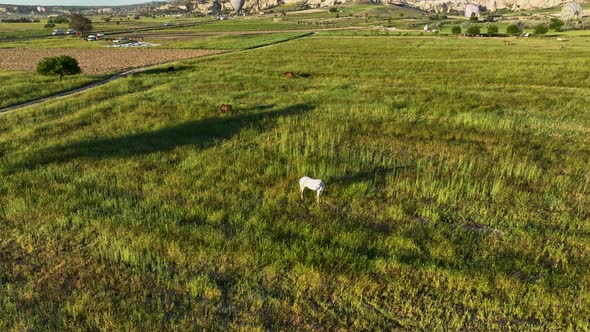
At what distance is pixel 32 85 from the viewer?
107 feet

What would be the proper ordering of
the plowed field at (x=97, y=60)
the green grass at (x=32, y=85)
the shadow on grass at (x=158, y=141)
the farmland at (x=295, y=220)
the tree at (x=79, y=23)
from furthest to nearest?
the tree at (x=79, y=23)
the plowed field at (x=97, y=60)
the green grass at (x=32, y=85)
the shadow on grass at (x=158, y=141)
the farmland at (x=295, y=220)

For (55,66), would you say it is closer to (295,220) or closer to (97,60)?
(97,60)

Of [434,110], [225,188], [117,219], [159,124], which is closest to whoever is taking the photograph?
[117,219]

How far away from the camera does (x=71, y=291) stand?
6844 millimetres

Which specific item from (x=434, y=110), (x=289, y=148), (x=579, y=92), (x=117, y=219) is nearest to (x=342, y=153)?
(x=289, y=148)

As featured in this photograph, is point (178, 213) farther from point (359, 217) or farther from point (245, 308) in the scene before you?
point (359, 217)

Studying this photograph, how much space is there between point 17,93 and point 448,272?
34806mm

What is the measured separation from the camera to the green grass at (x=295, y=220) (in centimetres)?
643

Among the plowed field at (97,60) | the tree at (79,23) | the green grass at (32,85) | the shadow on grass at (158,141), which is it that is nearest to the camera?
the shadow on grass at (158,141)

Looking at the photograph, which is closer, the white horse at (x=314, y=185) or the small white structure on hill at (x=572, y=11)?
the white horse at (x=314, y=185)

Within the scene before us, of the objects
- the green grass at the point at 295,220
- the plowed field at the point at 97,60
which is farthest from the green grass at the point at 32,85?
the green grass at the point at 295,220

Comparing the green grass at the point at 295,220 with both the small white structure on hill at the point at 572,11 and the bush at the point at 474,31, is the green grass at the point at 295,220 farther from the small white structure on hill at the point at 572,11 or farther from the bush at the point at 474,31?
the small white structure on hill at the point at 572,11

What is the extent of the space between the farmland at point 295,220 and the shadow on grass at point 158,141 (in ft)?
0.45

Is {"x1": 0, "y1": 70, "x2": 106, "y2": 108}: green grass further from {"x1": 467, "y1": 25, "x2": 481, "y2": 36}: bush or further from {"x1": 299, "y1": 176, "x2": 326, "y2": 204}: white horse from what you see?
{"x1": 467, "y1": 25, "x2": 481, "y2": 36}: bush
